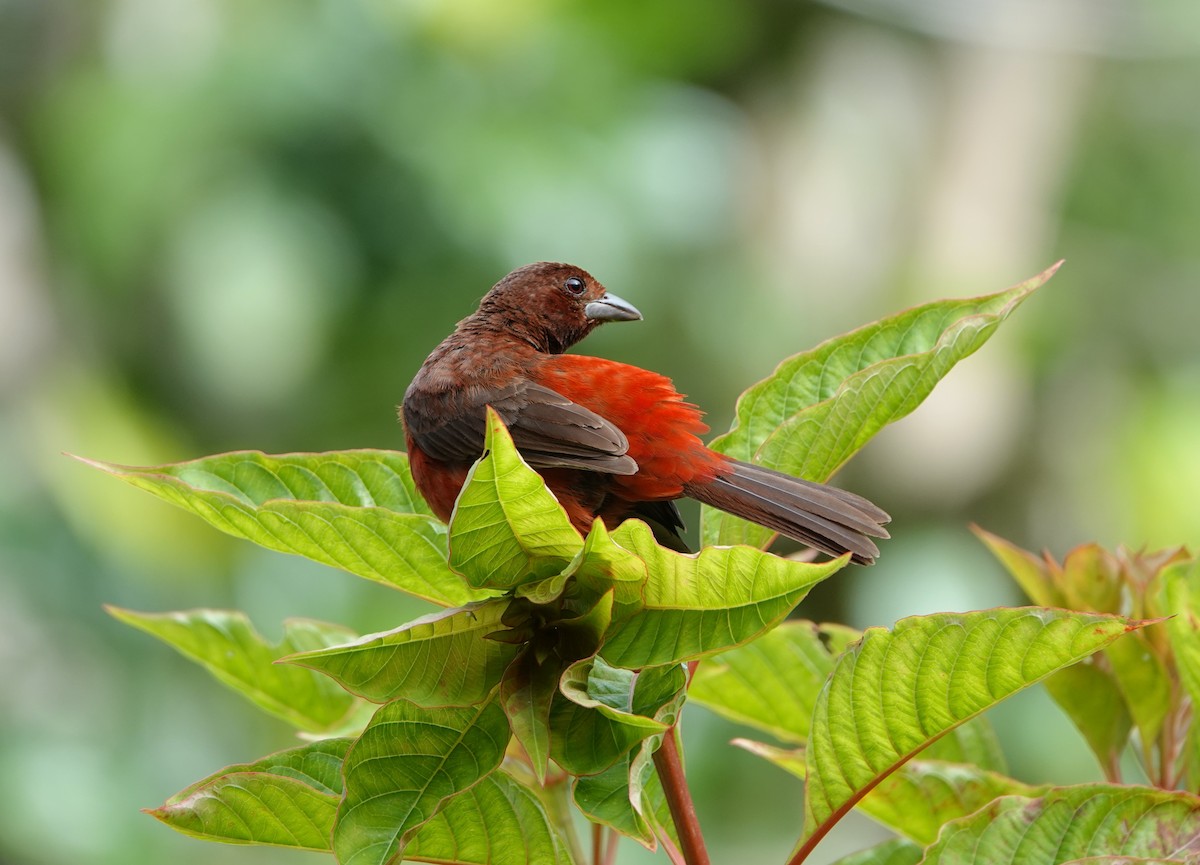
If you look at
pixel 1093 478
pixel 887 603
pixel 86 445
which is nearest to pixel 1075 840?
pixel 887 603

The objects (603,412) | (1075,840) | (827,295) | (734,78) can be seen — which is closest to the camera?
(1075,840)

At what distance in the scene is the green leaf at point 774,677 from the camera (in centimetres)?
166

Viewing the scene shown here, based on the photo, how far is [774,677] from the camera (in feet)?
5.52

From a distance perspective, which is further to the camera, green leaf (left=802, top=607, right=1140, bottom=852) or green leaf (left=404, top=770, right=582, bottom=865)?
green leaf (left=404, top=770, right=582, bottom=865)

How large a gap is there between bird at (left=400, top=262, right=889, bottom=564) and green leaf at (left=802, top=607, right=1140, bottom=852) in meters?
0.29

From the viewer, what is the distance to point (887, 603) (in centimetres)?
567

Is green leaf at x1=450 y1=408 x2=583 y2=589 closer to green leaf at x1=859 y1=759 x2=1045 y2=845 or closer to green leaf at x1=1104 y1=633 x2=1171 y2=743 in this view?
green leaf at x1=859 y1=759 x2=1045 y2=845

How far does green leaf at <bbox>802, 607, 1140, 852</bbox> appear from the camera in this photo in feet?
3.75

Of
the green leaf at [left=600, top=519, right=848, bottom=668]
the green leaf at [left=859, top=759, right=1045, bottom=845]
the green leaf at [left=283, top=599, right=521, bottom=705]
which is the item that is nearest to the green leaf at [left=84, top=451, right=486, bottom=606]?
the green leaf at [left=283, top=599, right=521, bottom=705]

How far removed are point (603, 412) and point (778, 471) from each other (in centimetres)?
48

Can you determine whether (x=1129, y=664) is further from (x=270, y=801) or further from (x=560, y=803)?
(x=270, y=801)

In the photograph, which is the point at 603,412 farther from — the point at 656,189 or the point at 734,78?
the point at 734,78

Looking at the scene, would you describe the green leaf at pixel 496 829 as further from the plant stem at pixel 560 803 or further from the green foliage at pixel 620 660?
the plant stem at pixel 560 803

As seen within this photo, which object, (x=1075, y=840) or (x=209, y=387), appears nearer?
(x=1075, y=840)
